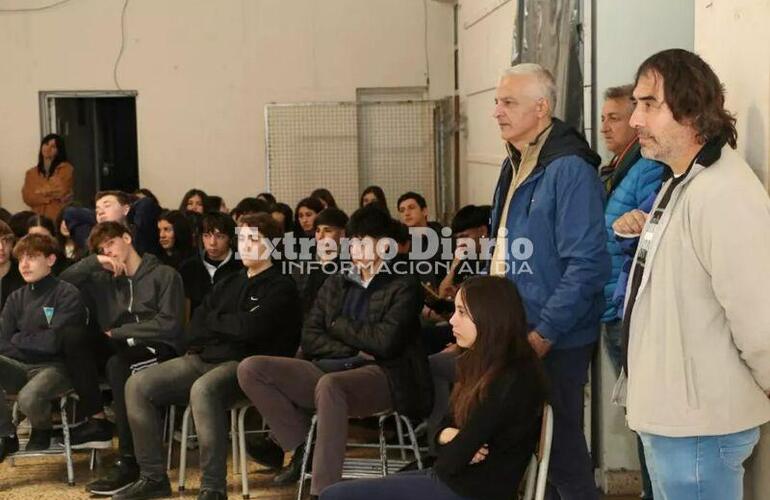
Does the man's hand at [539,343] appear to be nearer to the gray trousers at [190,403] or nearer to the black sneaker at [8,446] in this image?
the gray trousers at [190,403]

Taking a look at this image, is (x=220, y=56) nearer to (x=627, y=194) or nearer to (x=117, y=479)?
(x=117, y=479)

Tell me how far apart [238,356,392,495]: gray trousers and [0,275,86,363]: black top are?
3.42 feet

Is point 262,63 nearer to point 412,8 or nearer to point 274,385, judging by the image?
point 412,8

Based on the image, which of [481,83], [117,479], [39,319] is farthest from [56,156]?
[117,479]

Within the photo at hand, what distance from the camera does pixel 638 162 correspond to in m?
3.48

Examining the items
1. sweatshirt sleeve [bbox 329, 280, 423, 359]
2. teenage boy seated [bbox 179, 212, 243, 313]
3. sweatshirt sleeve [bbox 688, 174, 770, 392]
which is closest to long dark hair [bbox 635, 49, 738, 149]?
sweatshirt sleeve [bbox 688, 174, 770, 392]

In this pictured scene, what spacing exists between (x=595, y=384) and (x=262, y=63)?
231 inches

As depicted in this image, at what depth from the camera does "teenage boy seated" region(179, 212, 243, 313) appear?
5.16 metres

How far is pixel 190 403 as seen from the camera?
4406 millimetres

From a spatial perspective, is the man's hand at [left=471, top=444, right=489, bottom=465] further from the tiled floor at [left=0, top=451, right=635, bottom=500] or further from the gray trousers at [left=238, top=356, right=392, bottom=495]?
the tiled floor at [left=0, top=451, right=635, bottom=500]

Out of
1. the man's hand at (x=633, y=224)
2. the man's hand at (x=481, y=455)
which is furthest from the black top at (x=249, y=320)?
the man's hand at (x=633, y=224)

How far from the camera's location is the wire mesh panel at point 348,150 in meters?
9.21

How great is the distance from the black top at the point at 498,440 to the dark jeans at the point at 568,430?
0.23 meters

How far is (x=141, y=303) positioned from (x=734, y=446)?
3.16m
